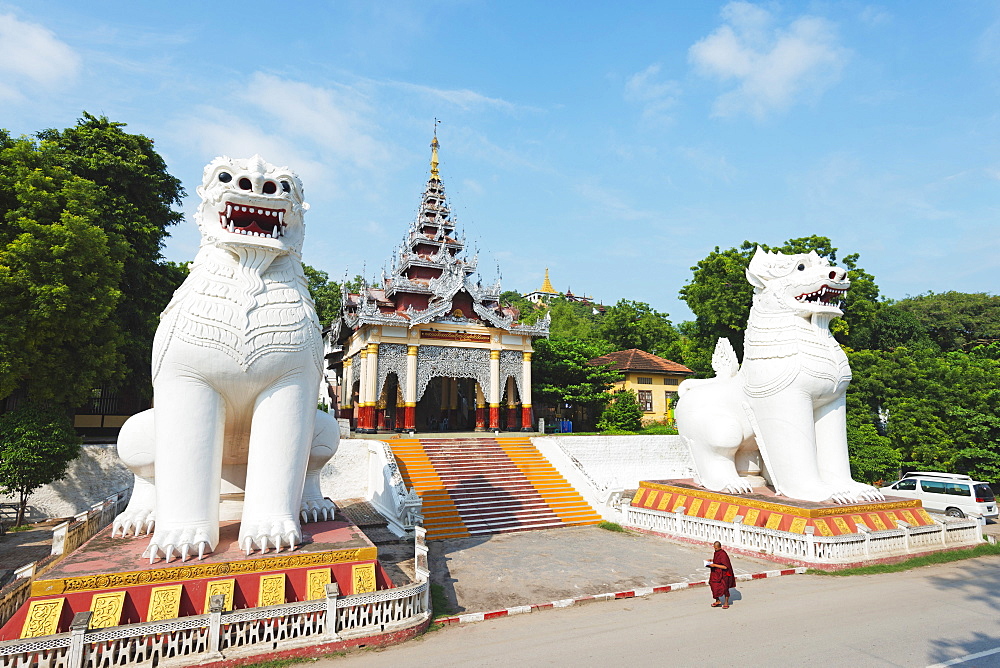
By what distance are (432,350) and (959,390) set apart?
48.8 feet

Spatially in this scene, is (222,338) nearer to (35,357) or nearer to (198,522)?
(198,522)

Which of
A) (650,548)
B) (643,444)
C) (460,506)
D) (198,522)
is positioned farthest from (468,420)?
(198,522)

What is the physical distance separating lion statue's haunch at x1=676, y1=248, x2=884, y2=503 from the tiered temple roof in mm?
10803

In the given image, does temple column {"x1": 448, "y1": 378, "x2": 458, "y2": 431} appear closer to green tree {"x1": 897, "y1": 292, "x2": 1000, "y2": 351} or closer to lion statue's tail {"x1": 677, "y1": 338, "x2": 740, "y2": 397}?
lion statue's tail {"x1": 677, "y1": 338, "x2": 740, "y2": 397}

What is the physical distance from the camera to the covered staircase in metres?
10.6

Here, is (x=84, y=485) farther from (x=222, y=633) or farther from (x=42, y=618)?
(x=222, y=633)

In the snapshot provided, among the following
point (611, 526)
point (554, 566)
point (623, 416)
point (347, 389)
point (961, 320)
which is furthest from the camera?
point (961, 320)

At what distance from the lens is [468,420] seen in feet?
74.5

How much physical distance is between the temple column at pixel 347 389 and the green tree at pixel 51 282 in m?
9.65

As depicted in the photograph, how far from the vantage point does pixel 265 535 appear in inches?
187

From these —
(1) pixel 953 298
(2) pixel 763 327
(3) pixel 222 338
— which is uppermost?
(1) pixel 953 298

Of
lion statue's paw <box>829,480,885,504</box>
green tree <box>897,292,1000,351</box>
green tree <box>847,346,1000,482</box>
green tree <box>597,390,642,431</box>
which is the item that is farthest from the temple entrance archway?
Result: green tree <box>897,292,1000,351</box>

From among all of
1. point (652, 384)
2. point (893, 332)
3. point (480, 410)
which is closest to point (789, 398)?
point (480, 410)

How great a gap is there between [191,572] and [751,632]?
493cm
